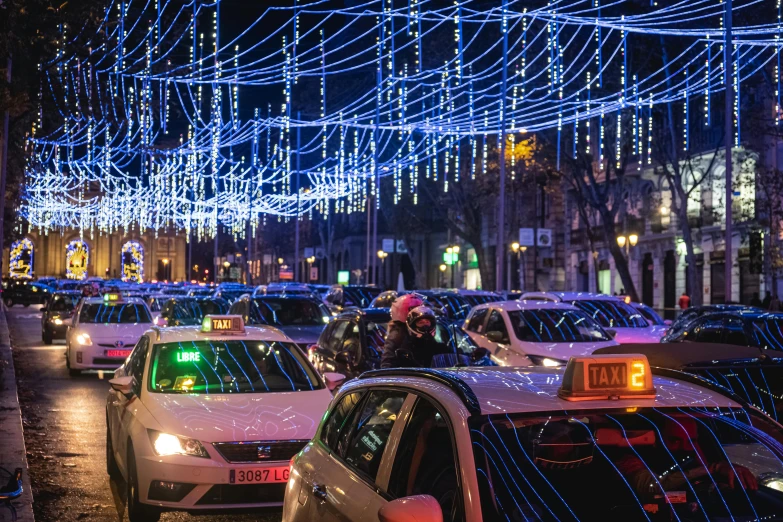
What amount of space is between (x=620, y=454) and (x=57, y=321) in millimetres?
27261

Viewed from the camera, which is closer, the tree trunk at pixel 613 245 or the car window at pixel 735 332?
the car window at pixel 735 332

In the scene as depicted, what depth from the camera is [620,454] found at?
4.27 meters

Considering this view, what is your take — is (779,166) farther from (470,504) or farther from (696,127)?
(470,504)

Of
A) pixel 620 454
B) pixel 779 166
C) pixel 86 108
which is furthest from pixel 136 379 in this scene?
pixel 779 166

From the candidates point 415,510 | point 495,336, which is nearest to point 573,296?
point 495,336

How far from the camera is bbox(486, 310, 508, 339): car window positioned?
1670 centimetres

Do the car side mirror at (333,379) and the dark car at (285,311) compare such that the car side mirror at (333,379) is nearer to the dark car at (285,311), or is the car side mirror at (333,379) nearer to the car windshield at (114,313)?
the dark car at (285,311)

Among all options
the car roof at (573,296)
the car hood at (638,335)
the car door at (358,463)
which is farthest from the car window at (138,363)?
the car roof at (573,296)

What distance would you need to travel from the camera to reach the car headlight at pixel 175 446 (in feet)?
26.4

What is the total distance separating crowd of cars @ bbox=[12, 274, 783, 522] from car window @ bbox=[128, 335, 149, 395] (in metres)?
0.03

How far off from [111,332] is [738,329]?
37.8ft

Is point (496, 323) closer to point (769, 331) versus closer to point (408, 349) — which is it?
point (769, 331)

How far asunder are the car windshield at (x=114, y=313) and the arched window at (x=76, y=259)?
9915 centimetres

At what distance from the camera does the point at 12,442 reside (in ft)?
37.1
